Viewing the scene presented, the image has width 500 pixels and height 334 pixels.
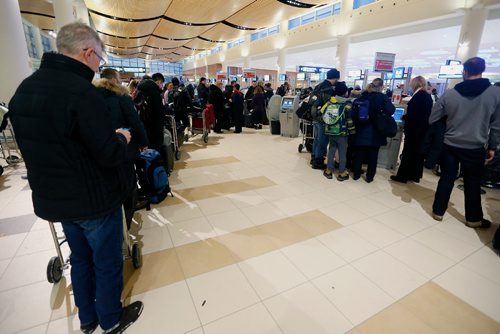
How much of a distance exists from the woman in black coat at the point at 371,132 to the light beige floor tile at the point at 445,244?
1542 millimetres

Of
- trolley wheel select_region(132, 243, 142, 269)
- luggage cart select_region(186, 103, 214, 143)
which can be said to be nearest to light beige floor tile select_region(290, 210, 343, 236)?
trolley wheel select_region(132, 243, 142, 269)

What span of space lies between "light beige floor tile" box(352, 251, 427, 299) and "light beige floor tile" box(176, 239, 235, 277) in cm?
116

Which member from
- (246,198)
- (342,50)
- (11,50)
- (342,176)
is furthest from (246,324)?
(342,50)

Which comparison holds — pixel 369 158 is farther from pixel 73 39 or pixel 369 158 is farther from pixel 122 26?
pixel 122 26

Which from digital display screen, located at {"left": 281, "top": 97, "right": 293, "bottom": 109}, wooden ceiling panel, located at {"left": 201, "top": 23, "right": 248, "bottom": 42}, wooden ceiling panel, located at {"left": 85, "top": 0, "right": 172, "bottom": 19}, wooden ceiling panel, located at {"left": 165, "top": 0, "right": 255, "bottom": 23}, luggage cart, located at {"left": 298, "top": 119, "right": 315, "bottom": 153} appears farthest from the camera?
wooden ceiling panel, located at {"left": 201, "top": 23, "right": 248, "bottom": 42}

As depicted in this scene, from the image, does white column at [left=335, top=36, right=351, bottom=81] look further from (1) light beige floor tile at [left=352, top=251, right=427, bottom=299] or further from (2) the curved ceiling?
(1) light beige floor tile at [left=352, top=251, right=427, bottom=299]

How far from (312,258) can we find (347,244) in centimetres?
46

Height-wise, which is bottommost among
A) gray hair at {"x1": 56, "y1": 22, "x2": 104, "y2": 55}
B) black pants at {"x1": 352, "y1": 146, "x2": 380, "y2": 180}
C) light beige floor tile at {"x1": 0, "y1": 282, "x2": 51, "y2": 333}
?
light beige floor tile at {"x1": 0, "y1": 282, "x2": 51, "y2": 333}

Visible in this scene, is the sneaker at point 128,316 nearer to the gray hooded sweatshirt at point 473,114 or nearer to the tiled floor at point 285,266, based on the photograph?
the tiled floor at point 285,266

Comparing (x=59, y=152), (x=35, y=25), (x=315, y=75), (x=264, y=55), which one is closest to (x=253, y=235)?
(x=59, y=152)

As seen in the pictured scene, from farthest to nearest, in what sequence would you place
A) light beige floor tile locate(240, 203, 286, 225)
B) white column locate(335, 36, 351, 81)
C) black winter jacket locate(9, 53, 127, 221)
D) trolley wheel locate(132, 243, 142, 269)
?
white column locate(335, 36, 351, 81)
light beige floor tile locate(240, 203, 286, 225)
trolley wheel locate(132, 243, 142, 269)
black winter jacket locate(9, 53, 127, 221)

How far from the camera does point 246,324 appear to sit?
1668 millimetres

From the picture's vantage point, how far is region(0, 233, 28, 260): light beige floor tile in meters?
2.35

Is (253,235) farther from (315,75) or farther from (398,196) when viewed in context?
(315,75)
